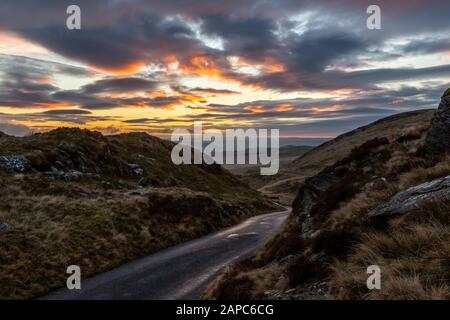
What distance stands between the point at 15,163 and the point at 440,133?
4037 cm

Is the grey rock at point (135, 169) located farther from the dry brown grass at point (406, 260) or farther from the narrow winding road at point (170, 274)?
the dry brown grass at point (406, 260)

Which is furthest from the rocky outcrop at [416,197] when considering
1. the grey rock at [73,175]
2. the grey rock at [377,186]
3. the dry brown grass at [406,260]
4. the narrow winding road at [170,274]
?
the grey rock at [73,175]

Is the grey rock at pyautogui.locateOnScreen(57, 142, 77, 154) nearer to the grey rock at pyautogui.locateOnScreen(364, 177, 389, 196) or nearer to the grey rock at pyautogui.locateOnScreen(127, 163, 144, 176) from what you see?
the grey rock at pyautogui.locateOnScreen(127, 163, 144, 176)

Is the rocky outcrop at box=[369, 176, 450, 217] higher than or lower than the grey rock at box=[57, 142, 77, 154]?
lower

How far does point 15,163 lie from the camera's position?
124ft

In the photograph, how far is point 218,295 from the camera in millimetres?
13883

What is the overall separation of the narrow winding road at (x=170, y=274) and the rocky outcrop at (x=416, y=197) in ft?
31.2

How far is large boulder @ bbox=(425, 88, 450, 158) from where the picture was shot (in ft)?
54.1

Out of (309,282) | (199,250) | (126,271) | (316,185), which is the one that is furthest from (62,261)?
(316,185)

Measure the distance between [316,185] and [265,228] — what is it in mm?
12423

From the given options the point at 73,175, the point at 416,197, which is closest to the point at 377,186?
the point at 416,197

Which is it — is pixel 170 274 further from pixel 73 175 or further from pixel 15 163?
pixel 15 163

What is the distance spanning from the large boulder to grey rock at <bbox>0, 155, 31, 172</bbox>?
38.9 m

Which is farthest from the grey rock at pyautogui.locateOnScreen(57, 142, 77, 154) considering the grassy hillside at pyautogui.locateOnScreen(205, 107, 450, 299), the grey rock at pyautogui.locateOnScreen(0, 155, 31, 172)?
the grassy hillside at pyautogui.locateOnScreen(205, 107, 450, 299)
